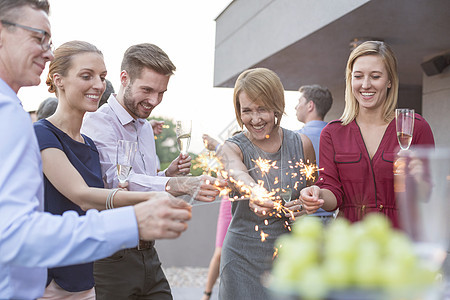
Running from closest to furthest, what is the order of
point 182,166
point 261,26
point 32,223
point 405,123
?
point 32,223 → point 405,123 → point 182,166 → point 261,26

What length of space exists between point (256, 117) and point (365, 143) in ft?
2.17

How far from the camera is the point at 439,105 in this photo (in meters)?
8.45

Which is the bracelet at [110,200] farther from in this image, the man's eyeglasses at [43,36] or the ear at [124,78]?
the ear at [124,78]

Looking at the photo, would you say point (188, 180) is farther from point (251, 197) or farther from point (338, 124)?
point (338, 124)

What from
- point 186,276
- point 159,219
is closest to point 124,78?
point 159,219

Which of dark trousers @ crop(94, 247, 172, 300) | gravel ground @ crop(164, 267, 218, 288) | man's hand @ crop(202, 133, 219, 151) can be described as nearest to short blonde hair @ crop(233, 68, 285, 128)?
dark trousers @ crop(94, 247, 172, 300)

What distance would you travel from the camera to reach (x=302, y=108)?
18.2 ft

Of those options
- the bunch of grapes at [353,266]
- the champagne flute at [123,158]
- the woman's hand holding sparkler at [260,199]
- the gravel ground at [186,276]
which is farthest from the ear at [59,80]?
the gravel ground at [186,276]

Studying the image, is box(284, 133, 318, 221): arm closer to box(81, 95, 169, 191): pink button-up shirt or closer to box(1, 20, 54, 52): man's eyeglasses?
box(81, 95, 169, 191): pink button-up shirt

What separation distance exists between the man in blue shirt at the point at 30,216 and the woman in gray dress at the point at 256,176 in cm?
137

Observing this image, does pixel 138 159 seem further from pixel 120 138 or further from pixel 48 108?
pixel 48 108

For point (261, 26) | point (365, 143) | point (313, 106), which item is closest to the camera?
point (365, 143)

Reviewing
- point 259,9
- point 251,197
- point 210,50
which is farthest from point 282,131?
point 210,50

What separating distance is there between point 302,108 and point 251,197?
3.04m
